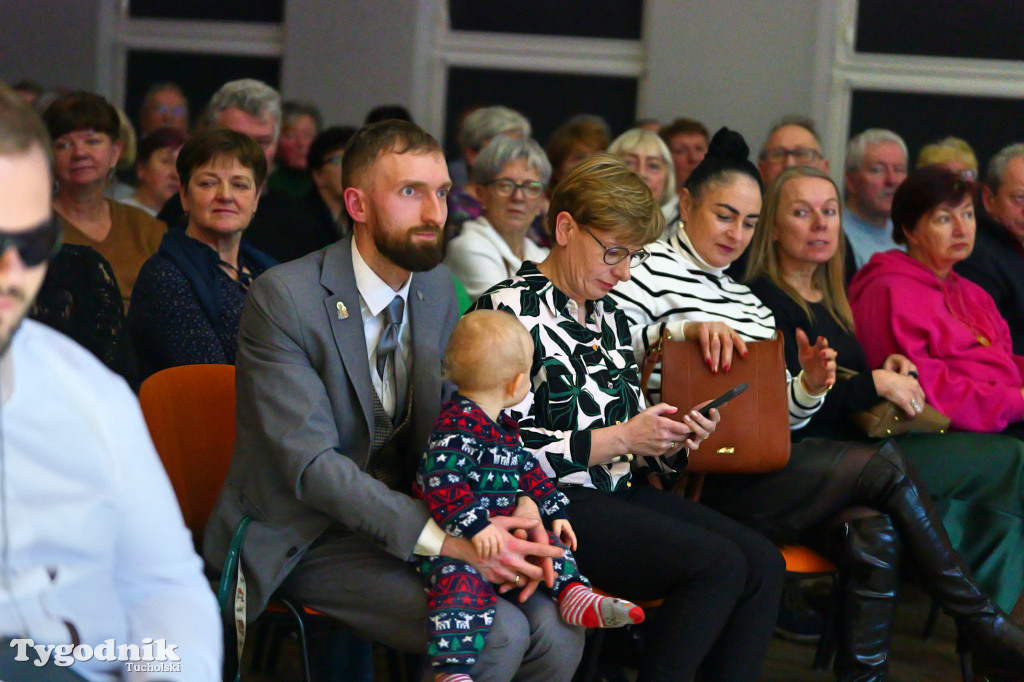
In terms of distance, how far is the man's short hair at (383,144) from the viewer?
2254mm

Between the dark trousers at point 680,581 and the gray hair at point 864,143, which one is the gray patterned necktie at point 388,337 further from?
the gray hair at point 864,143

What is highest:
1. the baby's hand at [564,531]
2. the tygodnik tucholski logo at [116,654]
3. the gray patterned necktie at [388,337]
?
the gray patterned necktie at [388,337]

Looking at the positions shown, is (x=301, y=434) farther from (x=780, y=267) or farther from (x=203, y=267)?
(x=780, y=267)

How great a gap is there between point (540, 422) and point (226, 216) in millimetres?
1146

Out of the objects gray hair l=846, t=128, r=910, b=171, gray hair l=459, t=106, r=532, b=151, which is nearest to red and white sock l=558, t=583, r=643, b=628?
gray hair l=459, t=106, r=532, b=151

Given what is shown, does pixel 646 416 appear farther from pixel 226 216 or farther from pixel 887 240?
Answer: pixel 887 240

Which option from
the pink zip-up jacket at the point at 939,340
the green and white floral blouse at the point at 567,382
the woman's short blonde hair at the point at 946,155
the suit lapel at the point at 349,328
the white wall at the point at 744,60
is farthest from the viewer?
the white wall at the point at 744,60

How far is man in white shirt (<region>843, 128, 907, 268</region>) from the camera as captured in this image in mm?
4660

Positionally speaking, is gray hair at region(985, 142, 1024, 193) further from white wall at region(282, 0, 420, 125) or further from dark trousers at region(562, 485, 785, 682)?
white wall at region(282, 0, 420, 125)

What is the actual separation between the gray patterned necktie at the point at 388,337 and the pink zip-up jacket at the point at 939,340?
4.90 feet

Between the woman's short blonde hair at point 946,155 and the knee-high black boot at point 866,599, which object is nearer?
the knee-high black boot at point 866,599

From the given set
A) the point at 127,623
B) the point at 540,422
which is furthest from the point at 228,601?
the point at 127,623

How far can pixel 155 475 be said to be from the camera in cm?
114

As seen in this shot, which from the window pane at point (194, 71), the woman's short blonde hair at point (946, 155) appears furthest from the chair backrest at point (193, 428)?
the window pane at point (194, 71)
